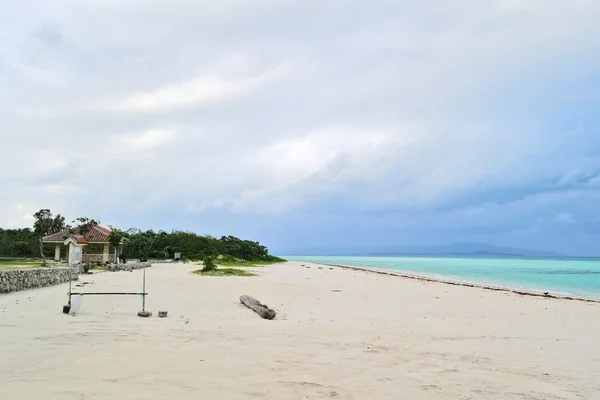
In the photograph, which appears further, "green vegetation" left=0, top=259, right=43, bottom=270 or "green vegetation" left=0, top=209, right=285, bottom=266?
"green vegetation" left=0, top=209, right=285, bottom=266

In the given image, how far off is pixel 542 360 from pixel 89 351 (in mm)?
7674

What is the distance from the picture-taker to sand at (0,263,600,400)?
5.64 metres

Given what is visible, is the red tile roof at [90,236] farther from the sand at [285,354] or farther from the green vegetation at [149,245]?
the sand at [285,354]

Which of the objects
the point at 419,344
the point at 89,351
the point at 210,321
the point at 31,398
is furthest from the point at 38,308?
the point at 419,344

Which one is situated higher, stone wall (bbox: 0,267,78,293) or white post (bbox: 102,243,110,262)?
white post (bbox: 102,243,110,262)

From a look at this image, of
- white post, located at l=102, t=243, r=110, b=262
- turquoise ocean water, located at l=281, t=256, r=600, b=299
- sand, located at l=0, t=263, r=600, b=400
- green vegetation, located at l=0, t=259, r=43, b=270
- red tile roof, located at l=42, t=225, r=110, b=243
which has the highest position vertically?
red tile roof, located at l=42, t=225, r=110, b=243

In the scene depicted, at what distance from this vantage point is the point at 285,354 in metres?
7.54

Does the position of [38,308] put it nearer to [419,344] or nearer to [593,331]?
[419,344]

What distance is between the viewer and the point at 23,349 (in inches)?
282

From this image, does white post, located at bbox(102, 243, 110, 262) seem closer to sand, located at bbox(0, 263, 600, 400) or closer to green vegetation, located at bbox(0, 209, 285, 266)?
green vegetation, located at bbox(0, 209, 285, 266)

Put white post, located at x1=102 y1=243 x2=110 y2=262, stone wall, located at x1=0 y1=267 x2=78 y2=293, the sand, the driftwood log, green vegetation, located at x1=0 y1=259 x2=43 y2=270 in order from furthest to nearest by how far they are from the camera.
→ white post, located at x1=102 y1=243 x2=110 y2=262
green vegetation, located at x1=0 y1=259 x2=43 y2=270
stone wall, located at x1=0 y1=267 x2=78 y2=293
the driftwood log
the sand

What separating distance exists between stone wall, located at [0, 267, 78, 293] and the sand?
99.0 inches

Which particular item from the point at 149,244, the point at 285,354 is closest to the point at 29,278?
the point at 285,354

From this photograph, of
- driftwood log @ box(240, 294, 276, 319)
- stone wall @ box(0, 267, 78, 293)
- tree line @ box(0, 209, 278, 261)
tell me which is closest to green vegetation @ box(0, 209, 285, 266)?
tree line @ box(0, 209, 278, 261)
